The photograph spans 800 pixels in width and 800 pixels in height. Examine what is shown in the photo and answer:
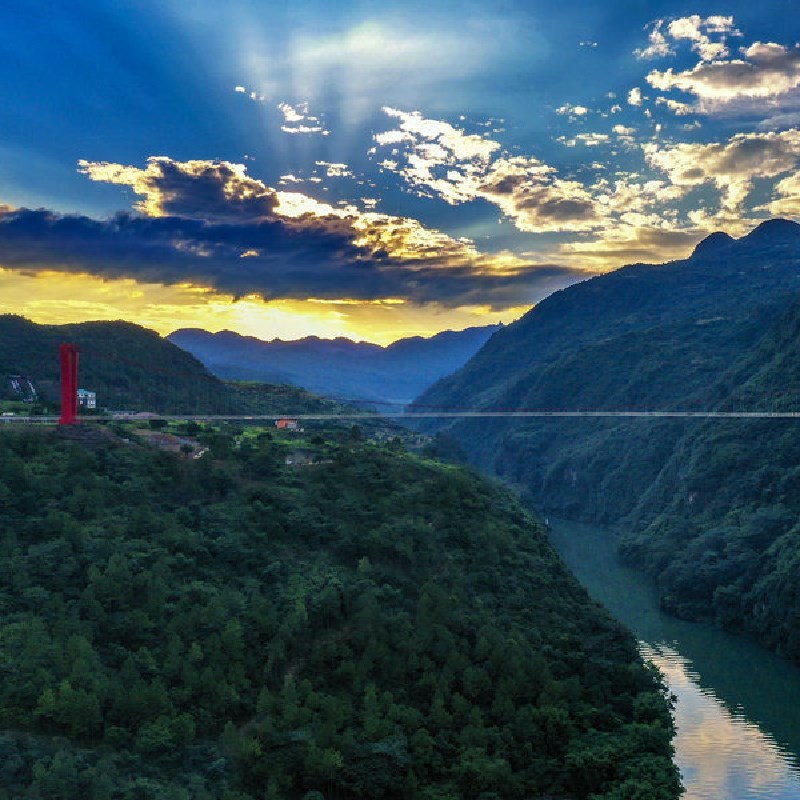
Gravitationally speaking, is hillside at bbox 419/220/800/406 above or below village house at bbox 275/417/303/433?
above

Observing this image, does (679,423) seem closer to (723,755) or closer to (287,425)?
(287,425)

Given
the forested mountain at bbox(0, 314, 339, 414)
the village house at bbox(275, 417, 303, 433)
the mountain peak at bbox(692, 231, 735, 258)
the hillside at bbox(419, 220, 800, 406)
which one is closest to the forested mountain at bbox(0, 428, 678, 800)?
the village house at bbox(275, 417, 303, 433)

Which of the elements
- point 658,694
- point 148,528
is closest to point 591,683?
point 658,694

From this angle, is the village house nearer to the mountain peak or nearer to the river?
the river

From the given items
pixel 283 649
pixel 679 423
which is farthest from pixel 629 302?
pixel 283 649

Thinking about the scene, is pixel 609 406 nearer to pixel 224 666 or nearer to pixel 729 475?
pixel 729 475

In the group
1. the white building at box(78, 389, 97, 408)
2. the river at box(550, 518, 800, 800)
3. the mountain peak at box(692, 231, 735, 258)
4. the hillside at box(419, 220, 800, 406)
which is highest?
the mountain peak at box(692, 231, 735, 258)
